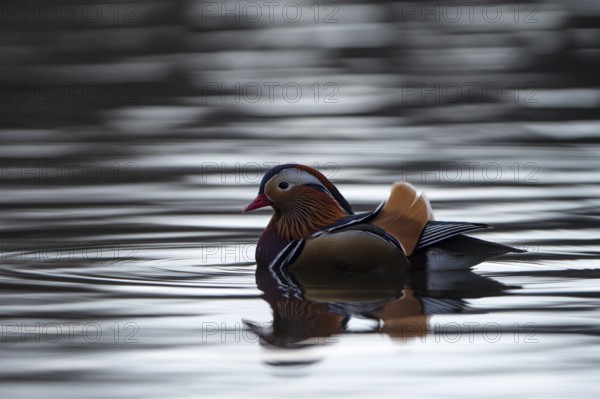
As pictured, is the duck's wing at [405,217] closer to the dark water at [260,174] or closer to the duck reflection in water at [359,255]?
the duck reflection in water at [359,255]

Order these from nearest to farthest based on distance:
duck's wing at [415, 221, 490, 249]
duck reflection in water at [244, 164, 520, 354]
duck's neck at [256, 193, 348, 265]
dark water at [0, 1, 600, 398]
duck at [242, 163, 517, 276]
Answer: dark water at [0, 1, 600, 398] < duck reflection in water at [244, 164, 520, 354] < duck's wing at [415, 221, 490, 249] < duck at [242, 163, 517, 276] < duck's neck at [256, 193, 348, 265]

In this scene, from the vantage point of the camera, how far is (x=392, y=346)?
6438 mm

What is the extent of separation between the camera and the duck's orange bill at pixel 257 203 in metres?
8.63

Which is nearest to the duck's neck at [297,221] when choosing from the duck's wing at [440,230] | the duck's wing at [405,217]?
the duck's wing at [405,217]

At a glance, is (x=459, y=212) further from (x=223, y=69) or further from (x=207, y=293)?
(x=223, y=69)

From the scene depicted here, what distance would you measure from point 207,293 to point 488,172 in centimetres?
448

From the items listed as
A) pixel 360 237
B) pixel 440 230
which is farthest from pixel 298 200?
pixel 440 230

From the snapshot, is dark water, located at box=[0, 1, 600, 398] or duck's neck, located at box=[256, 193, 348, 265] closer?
dark water, located at box=[0, 1, 600, 398]

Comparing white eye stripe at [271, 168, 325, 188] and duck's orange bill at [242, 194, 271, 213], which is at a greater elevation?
white eye stripe at [271, 168, 325, 188]

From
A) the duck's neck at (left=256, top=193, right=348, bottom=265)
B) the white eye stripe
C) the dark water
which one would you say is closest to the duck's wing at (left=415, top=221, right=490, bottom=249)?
the dark water

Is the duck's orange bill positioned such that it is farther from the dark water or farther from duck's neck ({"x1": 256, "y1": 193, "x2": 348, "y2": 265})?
the dark water

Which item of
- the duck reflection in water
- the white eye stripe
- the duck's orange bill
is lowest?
the duck reflection in water

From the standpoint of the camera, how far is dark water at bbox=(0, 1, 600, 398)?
6.20 meters

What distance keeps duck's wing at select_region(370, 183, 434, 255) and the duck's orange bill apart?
758 millimetres
